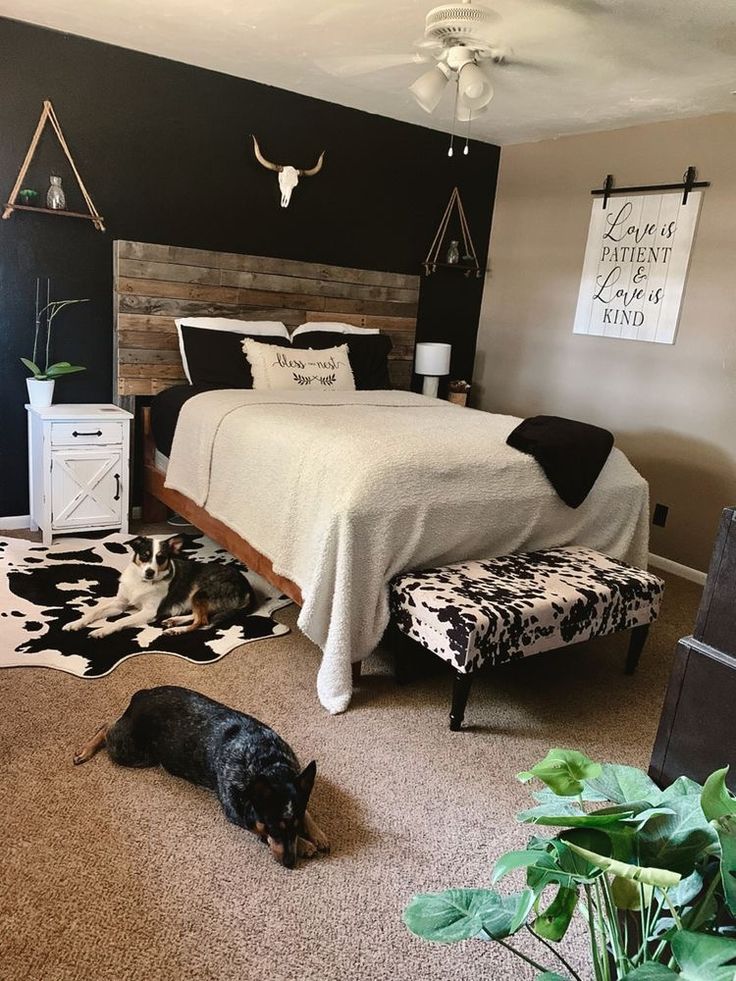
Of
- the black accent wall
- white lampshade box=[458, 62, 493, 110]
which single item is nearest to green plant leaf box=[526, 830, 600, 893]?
white lampshade box=[458, 62, 493, 110]

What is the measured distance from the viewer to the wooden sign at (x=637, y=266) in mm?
3953

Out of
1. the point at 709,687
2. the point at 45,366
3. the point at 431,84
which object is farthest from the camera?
the point at 45,366

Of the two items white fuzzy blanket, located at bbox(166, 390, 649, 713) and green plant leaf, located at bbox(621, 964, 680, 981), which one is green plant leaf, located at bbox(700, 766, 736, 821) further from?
white fuzzy blanket, located at bbox(166, 390, 649, 713)

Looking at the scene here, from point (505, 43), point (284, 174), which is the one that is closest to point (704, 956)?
point (505, 43)

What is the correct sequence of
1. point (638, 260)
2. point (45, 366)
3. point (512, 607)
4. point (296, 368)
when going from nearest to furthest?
point (512, 607), point (45, 366), point (296, 368), point (638, 260)

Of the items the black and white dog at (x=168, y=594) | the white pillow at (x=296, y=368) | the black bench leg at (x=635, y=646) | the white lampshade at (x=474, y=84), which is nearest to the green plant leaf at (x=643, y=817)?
the black bench leg at (x=635, y=646)

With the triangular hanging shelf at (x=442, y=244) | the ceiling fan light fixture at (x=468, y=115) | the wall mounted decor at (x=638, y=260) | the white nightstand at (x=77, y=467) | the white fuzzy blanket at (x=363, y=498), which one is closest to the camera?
the white fuzzy blanket at (x=363, y=498)

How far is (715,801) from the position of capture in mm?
915

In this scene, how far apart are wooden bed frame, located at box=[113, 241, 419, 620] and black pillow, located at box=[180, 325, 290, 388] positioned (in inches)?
7.0

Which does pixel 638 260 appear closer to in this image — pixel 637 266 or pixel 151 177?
pixel 637 266

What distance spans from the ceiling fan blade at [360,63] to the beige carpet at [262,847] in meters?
2.65

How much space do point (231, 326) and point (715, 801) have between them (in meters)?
3.55

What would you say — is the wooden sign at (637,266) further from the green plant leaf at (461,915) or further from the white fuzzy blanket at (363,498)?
the green plant leaf at (461,915)

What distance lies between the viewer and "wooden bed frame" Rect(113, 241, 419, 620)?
12.4ft
